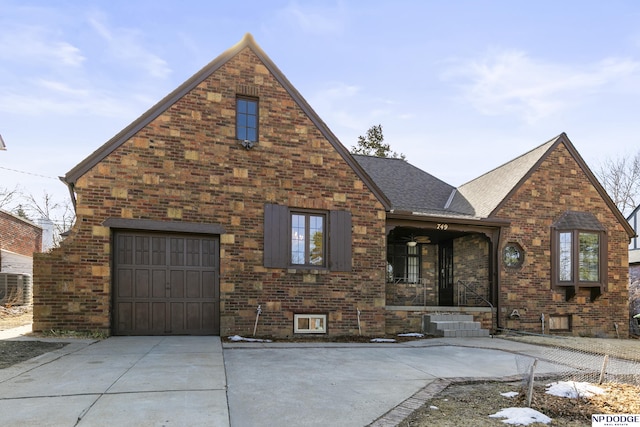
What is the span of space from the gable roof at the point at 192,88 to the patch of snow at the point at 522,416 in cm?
739

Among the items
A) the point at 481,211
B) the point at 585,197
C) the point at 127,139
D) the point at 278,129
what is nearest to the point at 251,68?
the point at 278,129

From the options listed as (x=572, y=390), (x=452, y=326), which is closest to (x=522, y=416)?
(x=572, y=390)

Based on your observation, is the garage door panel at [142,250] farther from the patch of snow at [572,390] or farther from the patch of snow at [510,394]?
the patch of snow at [572,390]

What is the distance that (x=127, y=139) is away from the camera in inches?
375

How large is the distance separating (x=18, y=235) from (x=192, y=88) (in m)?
16.7

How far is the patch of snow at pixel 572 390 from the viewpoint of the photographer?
5316mm

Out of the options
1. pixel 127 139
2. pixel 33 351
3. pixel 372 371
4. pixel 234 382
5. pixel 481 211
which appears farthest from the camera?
pixel 481 211

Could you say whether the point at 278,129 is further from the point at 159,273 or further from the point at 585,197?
the point at 585,197

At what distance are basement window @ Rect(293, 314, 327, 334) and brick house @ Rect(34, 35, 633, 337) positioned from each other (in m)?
0.03

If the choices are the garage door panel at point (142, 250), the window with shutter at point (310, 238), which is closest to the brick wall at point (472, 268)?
the window with shutter at point (310, 238)

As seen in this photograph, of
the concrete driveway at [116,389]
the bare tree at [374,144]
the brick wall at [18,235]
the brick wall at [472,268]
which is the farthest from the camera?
the bare tree at [374,144]

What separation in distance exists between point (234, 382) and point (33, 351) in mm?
4067

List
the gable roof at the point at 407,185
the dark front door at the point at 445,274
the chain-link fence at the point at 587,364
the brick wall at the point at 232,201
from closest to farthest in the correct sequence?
the chain-link fence at the point at 587,364, the brick wall at the point at 232,201, the gable roof at the point at 407,185, the dark front door at the point at 445,274

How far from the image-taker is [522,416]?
4461 mm
